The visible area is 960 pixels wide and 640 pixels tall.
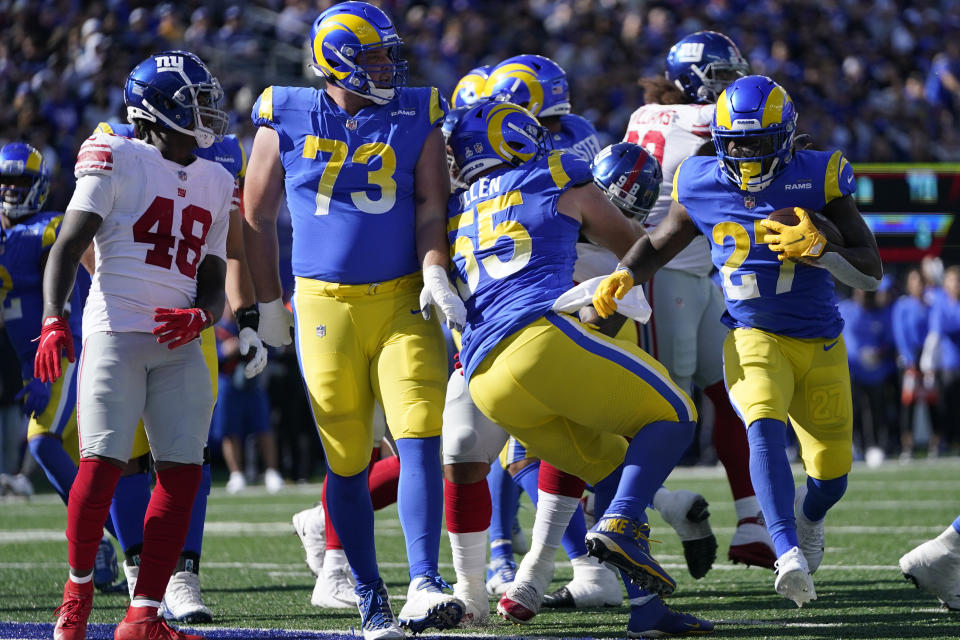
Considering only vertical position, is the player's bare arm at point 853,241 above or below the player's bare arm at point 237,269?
above

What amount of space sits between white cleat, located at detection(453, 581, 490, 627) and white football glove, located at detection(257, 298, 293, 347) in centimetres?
101

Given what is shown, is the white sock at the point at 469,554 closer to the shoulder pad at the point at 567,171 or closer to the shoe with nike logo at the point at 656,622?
the shoe with nike logo at the point at 656,622

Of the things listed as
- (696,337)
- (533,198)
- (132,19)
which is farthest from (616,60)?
(533,198)

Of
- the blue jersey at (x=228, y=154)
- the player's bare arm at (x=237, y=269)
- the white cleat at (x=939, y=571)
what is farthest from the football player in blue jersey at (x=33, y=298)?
the white cleat at (x=939, y=571)

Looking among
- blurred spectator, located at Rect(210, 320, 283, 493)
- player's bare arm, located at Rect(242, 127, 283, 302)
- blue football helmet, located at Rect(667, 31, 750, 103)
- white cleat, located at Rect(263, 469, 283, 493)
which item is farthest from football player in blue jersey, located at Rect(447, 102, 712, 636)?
blurred spectator, located at Rect(210, 320, 283, 493)

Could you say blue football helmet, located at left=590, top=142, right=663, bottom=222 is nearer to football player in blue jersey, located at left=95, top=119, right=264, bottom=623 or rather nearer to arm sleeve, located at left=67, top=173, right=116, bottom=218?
football player in blue jersey, located at left=95, top=119, right=264, bottom=623

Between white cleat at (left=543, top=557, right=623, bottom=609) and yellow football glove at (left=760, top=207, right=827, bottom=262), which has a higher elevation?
yellow football glove at (left=760, top=207, right=827, bottom=262)

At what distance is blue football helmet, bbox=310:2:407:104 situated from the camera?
14.0 ft

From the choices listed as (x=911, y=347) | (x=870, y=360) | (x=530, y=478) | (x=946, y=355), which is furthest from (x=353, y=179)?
(x=946, y=355)

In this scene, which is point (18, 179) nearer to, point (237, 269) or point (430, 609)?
point (237, 269)

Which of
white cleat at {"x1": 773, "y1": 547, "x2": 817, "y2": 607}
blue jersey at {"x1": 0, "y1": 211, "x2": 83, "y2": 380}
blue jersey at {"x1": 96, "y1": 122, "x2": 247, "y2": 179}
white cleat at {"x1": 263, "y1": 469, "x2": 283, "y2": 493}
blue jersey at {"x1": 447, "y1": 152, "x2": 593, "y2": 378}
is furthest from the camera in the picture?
white cleat at {"x1": 263, "y1": 469, "x2": 283, "y2": 493}

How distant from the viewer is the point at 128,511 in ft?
15.9

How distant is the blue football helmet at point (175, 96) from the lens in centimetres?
415

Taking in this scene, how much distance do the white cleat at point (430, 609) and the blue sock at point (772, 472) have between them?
1.07 meters
